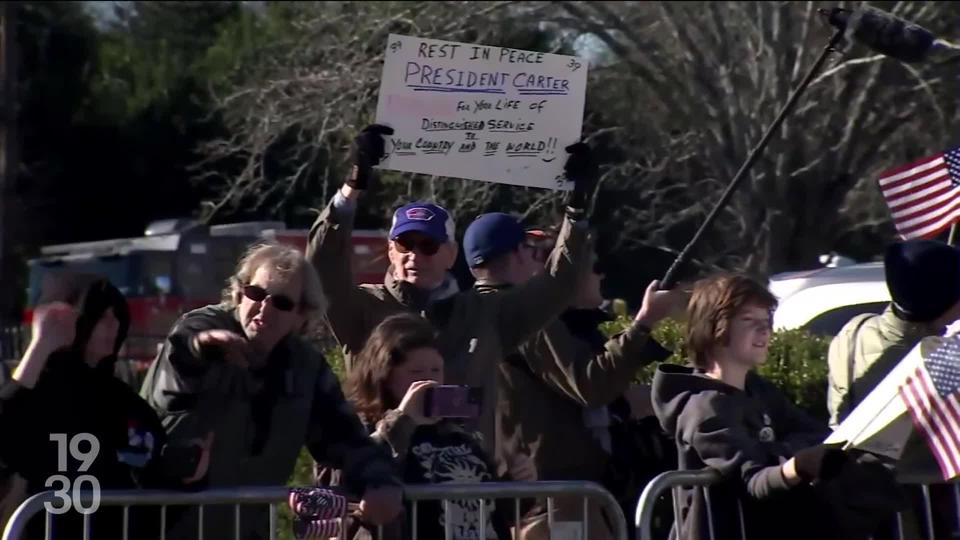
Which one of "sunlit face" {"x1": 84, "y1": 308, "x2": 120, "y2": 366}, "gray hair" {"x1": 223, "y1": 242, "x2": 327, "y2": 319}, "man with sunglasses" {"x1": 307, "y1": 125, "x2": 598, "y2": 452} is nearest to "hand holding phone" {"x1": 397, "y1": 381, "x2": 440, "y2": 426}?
"gray hair" {"x1": 223, "y1": 242, "x2": 327, "y2": 319}

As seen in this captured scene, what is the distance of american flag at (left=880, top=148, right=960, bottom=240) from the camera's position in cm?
618

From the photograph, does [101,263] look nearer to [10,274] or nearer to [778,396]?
[10,274]

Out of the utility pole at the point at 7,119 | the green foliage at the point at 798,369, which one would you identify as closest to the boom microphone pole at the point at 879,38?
the green foliage at the point at 798,369

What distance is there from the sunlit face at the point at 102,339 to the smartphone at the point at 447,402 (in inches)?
31.9

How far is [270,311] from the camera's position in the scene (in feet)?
14.3

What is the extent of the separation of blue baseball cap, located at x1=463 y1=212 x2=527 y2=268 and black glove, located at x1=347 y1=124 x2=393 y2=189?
49cm

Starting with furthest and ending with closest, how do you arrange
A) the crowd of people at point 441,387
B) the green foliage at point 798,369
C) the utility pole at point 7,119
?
1. the utility pole at point 7,119
2. the green foliage at point 798,369
3. the crowd of people at point 441,387

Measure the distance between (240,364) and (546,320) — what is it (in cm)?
128

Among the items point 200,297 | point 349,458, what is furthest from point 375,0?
point 349,458

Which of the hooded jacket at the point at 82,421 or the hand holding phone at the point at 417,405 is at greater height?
the hand holding phone at the point at 417,405

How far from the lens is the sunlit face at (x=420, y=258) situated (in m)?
5.13

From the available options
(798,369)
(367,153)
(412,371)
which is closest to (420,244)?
(367,153)

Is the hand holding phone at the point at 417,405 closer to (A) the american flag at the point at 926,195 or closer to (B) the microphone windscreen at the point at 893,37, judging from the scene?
(B) the microphone windscreen at the point at 893,37

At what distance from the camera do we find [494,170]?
211 inches
